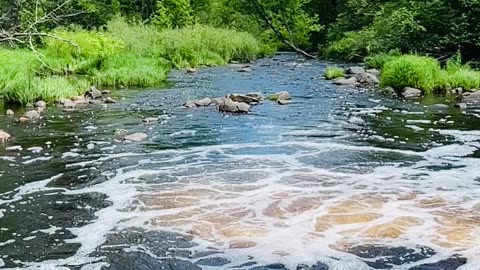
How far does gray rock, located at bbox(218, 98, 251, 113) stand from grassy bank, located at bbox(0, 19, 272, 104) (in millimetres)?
3561

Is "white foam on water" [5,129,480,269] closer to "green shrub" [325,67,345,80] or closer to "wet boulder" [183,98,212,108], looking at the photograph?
"wet boulder" [183,98,212,108]

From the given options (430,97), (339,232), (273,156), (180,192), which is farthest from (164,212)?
(430,97)

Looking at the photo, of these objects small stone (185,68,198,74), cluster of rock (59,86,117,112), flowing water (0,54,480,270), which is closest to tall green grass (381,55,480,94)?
flowing water (0,54,480,270)

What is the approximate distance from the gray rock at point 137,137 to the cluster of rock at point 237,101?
3.07 m

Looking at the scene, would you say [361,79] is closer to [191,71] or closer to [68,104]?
[191,71]

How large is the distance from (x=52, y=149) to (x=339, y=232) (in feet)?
17.4

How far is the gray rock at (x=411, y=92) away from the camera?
15.7 metres

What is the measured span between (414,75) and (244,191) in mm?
10267

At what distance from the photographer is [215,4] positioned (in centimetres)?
4206

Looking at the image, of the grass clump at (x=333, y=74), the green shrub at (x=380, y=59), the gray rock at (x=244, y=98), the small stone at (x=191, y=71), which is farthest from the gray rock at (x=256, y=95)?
the small stone at (x=191, y=71)

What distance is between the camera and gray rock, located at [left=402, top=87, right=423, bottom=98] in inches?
620

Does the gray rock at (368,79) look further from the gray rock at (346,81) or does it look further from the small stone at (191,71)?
the small stone at (191,71)

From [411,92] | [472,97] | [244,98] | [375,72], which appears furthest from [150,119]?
[375,72]

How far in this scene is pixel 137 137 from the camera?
10414mm
